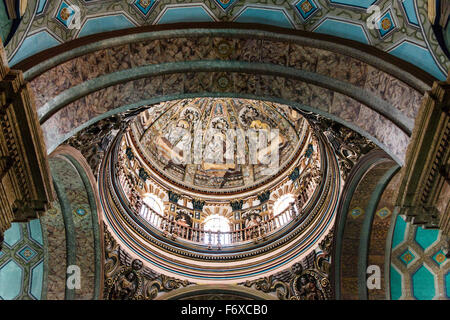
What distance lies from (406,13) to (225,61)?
10.8 feet

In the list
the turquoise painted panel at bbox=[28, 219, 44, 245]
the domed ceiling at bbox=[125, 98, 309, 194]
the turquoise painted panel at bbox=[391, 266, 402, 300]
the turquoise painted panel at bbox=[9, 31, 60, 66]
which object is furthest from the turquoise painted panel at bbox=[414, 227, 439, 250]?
the turquoise painted panel at bbox=[28, 219, 44, 245]

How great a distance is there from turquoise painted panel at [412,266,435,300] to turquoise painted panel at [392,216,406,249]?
0.93m

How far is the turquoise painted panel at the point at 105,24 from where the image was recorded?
7320mm

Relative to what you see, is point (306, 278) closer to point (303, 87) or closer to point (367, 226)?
point (367, 226)

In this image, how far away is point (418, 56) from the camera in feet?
21.8

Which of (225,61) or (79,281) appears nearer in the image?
(225,61)

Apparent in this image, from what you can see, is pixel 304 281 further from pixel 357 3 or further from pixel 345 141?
pixel 357 3

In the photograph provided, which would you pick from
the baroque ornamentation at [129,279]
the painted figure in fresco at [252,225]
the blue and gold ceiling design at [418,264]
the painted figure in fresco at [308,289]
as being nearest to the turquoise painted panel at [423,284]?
the blue and gold ceiling design at [418,264]

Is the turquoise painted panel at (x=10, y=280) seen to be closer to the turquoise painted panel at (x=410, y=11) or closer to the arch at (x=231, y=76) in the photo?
the arch at (x=231, y=76)

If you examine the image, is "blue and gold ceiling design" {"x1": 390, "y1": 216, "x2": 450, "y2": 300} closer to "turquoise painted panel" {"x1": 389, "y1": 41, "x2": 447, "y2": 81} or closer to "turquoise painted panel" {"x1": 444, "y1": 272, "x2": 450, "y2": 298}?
"turquoise painted panel" {"x1": 444, "y1": 272, "x2": 450, "y2": 298}

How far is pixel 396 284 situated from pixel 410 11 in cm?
848

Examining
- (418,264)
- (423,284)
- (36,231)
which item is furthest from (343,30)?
(36,231)

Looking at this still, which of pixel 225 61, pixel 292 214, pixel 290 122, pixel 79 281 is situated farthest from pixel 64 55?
pixel 290 122

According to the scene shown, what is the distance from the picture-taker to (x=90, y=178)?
1107 centimetres
